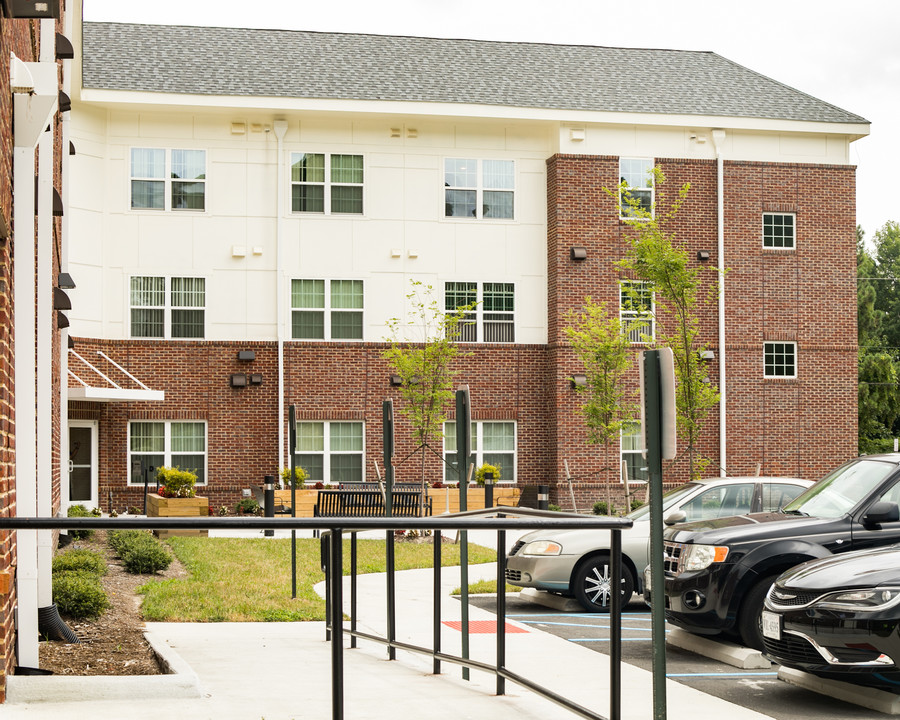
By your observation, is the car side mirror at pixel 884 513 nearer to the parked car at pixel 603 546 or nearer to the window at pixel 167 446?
the parked car at pixel 603 546

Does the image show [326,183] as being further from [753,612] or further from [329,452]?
[753,612]

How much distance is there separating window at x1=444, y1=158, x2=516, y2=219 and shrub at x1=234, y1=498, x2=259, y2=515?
30.7ft

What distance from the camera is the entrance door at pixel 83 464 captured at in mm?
29891

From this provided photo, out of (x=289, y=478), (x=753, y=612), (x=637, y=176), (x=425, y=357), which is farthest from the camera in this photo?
(x=637, y=176)

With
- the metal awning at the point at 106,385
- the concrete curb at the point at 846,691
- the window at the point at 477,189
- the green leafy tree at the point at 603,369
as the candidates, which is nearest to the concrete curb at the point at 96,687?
the concrete curb at the point at 846,691

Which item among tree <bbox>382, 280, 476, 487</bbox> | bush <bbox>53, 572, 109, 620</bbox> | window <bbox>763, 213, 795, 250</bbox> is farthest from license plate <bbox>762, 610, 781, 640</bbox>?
window <bbox>763, 213, 795, 250</bbox>

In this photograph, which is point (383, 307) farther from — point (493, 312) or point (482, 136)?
point (482, 136)

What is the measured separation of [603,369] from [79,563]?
58.1 feet

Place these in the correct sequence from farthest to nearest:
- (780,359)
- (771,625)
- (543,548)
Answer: (780,359)
(543,548)
(771,625)

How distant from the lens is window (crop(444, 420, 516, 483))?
1260 inches

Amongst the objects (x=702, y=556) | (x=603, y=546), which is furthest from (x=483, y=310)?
(x=702, y=556)

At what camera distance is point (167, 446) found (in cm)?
3055

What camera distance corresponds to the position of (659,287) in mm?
24062

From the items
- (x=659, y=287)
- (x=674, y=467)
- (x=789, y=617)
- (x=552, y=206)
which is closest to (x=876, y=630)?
(x=789, y=617)
